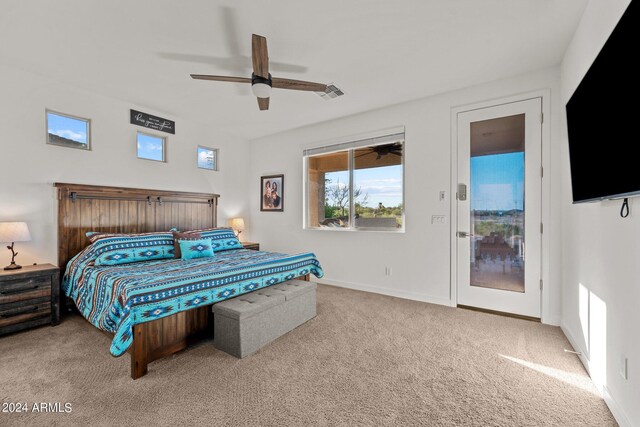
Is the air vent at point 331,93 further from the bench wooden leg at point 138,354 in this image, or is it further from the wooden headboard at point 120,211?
the bench wooden leg at point 138,354

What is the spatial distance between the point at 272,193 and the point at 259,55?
344 centimetres

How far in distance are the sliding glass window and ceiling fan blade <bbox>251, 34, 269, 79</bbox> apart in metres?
2.35

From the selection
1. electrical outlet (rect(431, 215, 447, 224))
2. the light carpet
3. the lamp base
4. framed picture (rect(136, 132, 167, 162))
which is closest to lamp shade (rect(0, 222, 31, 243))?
the lamp base

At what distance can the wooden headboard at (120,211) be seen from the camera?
11.2 feet

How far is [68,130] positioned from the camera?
3566 mm

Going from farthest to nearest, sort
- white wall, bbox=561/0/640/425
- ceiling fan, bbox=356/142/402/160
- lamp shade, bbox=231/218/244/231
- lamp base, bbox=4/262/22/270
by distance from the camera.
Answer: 1. lamp shade, bbox=231/218/244/231
2. ceiling fan, bbox=356/142/402/160
3. lamp base, bbox=4/262/22/270
4. white wall, bbox=561/0/640/425

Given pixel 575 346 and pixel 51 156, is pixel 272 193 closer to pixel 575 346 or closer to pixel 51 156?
pixel 51 156

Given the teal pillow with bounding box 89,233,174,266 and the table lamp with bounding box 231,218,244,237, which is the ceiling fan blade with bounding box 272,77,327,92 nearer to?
the teal pillow with bounding box 89,233,174,266

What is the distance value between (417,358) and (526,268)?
1.89m

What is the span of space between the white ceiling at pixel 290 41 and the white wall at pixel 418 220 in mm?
241

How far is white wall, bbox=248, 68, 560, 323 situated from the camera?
10.5ft

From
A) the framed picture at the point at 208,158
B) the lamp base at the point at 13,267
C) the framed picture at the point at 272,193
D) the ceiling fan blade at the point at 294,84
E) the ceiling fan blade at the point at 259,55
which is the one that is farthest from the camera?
the framed picture at the point at 272,193

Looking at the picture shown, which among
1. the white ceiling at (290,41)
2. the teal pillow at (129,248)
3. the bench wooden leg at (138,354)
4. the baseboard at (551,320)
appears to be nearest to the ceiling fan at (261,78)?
the white ceiling at (290,41)

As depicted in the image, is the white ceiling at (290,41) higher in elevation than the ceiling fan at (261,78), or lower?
higher
